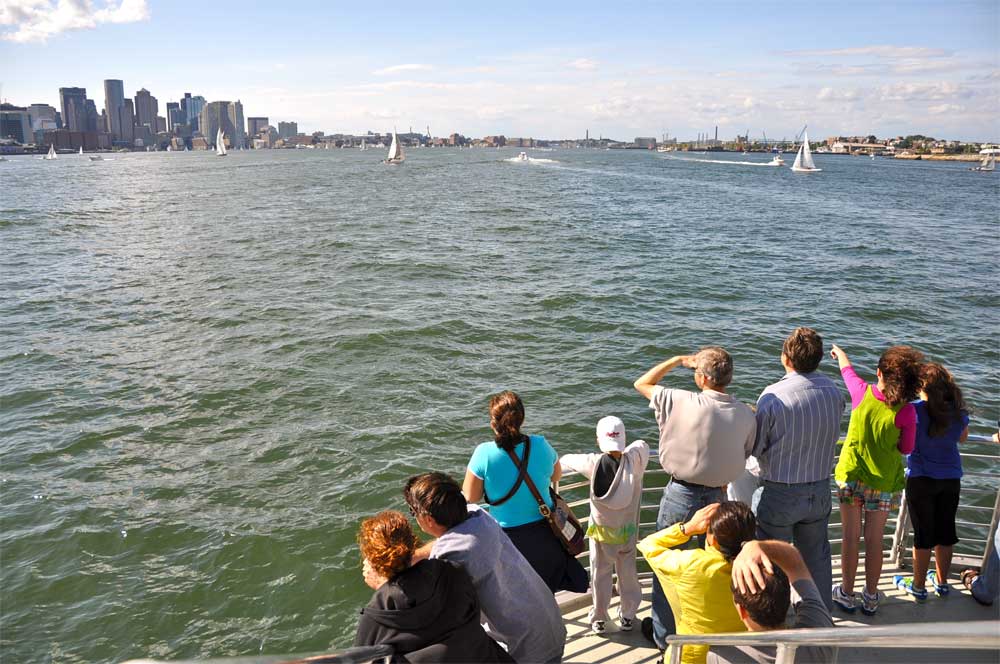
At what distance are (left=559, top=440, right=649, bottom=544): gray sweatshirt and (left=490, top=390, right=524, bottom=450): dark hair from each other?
438 millimetres

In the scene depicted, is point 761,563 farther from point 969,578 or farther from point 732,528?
point 969,578

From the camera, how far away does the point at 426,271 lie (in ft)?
88.6

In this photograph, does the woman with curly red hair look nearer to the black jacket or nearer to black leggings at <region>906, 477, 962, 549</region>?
the black jacket

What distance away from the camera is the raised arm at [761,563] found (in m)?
2.79

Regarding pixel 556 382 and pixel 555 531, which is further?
pixel 556 382

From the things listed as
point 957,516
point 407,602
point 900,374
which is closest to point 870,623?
point 900,374

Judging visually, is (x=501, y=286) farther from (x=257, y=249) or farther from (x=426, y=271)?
(x=257, y=249)

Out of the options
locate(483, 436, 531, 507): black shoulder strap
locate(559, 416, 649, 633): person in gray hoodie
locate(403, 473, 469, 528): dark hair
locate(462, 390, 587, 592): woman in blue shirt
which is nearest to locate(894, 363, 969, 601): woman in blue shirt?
locate(559, 416, 649, 633): person in gray hoodie

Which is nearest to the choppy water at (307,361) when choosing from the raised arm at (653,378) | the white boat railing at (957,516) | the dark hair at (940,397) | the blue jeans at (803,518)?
the white boat railing at (957,516)

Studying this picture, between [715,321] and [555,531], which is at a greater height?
[555,531]

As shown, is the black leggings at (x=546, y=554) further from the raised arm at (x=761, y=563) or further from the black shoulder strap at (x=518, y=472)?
the raised arm at (x=761, y=563)

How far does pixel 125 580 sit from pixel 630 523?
23.6 ft

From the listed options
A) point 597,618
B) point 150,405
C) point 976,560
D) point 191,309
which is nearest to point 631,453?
point 597,618

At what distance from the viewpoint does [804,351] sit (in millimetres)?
4402
